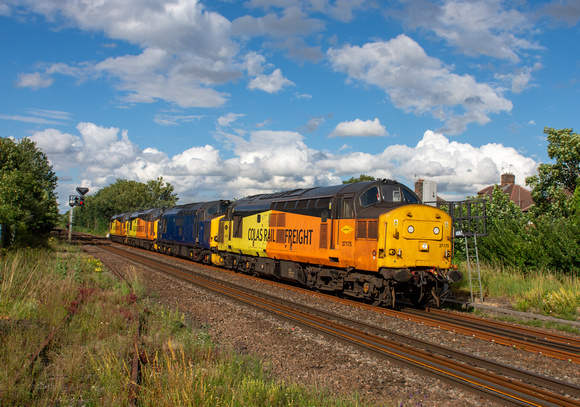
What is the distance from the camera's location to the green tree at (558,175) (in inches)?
888

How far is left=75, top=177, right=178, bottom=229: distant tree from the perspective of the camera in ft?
275

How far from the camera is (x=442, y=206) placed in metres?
15.2

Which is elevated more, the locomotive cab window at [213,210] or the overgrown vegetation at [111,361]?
the locomotive cab window at [213,210]

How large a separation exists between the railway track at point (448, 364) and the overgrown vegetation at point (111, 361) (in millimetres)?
2121

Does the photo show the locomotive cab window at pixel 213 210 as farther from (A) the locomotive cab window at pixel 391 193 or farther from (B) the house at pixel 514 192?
(B) the house at pixel 514 192

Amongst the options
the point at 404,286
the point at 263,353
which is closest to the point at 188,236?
the point at 404,286

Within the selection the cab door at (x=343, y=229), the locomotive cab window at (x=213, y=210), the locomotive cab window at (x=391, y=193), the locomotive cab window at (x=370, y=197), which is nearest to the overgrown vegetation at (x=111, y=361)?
the cab door at (x=343, y=229)

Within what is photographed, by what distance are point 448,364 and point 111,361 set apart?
5625 mm

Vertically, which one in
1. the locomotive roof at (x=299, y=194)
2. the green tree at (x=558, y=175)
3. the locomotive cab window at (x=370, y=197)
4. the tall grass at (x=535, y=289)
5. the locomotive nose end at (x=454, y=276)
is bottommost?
the tall grass at (x=535, y=289)

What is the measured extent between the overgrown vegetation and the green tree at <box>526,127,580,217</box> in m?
21.2

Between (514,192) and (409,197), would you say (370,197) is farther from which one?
(514,192)

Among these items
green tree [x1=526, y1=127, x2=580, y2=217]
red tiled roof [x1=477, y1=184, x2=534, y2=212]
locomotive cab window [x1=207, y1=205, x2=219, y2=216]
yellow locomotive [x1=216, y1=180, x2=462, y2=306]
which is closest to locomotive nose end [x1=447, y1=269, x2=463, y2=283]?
yellow locomotive [x1=216, y1=180, x2=462, y2=306]

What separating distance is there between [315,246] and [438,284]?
4108 mm

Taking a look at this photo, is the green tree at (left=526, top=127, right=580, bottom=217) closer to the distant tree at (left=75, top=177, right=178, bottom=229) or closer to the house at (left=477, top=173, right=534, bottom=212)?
the house at (left=477, top=173, right=534, bottom=212)
